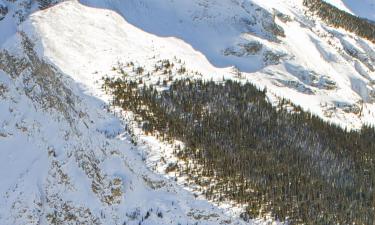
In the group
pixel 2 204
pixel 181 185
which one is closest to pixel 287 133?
pixel 181 185

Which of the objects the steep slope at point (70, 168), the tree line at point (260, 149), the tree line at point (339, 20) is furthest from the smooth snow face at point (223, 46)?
the tree line at point (339, 20)

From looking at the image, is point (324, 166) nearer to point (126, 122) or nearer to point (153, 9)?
point (126, 122)

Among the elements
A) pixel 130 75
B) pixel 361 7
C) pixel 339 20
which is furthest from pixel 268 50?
pixel 361 7

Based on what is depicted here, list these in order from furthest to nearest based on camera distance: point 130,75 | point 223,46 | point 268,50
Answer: point 223,46 → point 268,50 → point 130,75

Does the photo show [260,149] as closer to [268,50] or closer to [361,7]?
[268,50]

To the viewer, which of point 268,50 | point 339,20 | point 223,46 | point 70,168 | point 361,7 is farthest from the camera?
point 361,7

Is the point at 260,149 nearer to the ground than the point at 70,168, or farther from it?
farther from it
